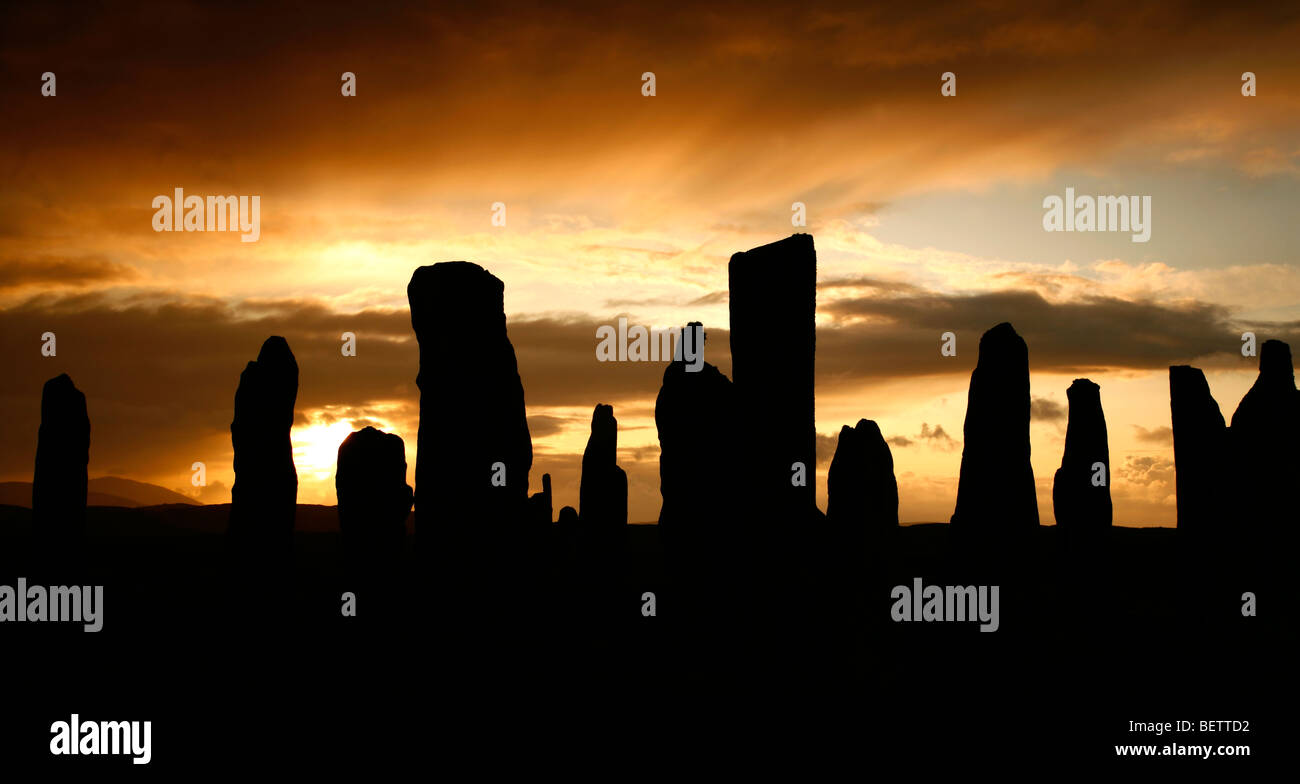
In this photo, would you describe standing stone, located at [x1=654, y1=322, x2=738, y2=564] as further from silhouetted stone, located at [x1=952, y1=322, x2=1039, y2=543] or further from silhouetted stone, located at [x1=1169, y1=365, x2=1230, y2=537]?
silhouetted stone, located at [x1=1169, y1=365, x2=1230, y2=537]

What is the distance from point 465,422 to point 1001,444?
9040 millimetres

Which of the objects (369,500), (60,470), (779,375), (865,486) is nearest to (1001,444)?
(865,486)

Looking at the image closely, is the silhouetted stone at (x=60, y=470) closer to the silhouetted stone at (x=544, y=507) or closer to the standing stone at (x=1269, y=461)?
the silhouetted stone at (x=544, y=507)

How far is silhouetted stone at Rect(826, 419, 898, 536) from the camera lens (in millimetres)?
16859

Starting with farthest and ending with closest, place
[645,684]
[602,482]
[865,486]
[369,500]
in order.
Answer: [602,482]
[369,500]
[865,486]
[645,684]

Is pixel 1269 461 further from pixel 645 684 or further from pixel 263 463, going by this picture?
pixel 263 463

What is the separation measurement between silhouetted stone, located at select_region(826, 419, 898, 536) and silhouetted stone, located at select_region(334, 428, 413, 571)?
25.8ft

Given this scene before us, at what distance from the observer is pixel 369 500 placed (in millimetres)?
19062

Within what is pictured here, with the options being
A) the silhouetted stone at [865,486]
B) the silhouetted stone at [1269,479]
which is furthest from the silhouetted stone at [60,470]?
the silhouetted stone at [1269,479]

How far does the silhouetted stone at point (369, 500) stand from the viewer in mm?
18844

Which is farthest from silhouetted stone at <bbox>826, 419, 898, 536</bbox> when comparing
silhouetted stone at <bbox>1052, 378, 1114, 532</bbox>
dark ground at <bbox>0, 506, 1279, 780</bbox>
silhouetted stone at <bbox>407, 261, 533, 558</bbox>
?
silhouetted stone at <bbox>1052, 378, 1114, 532</bbox>

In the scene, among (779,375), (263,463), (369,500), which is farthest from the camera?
(369,500)
